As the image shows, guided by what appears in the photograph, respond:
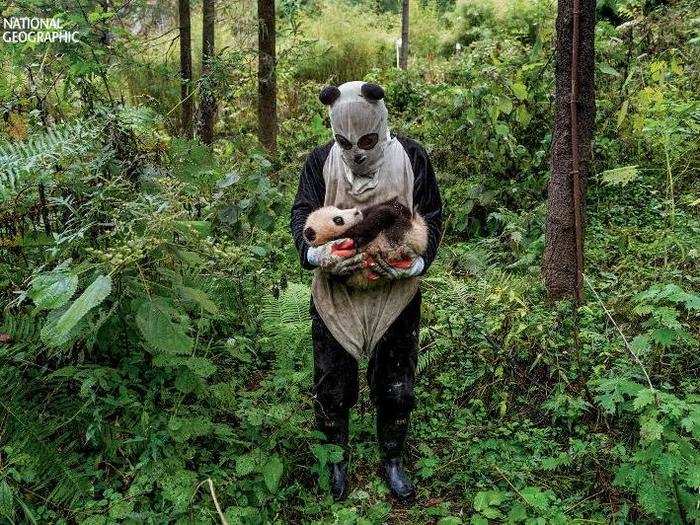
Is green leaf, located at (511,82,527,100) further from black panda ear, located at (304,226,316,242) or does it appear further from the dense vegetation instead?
black panda ear, located at (304,226,316,242)

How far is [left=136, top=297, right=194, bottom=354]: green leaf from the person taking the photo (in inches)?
104

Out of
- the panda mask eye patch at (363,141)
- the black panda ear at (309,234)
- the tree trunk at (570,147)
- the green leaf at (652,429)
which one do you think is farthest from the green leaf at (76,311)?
the tree trunk at (570,147)

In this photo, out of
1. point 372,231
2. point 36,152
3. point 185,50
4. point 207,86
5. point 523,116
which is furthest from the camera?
point 185,50

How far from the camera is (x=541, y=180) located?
18.5 ft

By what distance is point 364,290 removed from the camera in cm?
283

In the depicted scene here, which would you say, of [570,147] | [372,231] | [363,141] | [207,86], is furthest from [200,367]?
[207,86]

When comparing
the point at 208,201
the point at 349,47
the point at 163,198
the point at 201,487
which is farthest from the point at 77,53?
the point at 349,47

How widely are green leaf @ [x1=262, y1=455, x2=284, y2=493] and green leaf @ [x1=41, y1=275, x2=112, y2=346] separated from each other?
101cm

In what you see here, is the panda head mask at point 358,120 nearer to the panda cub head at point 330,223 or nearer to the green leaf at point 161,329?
the panda cub head at point 330,223

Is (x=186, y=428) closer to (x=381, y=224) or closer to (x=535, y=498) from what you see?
(x=381, y=224)

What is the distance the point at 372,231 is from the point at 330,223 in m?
0.18

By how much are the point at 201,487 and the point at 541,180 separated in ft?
13.4

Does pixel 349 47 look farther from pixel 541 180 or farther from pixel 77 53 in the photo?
pixel 77 53

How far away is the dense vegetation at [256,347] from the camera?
2689 millimetres
